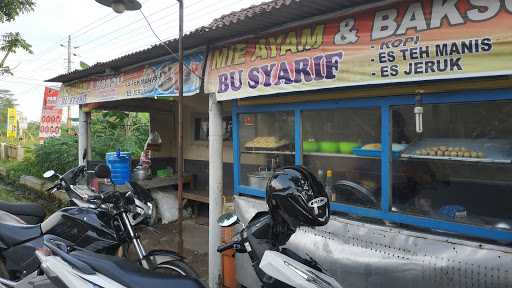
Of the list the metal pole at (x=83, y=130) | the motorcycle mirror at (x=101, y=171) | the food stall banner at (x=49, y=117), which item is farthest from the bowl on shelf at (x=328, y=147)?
the food stall banner at (x=49, y=117)

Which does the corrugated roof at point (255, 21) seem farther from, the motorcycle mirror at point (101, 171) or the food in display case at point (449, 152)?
the motorcycle mirror at point (101, 171)

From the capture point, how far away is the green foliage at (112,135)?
1153cm

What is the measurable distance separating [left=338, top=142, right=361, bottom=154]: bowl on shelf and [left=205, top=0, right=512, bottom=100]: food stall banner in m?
0.79

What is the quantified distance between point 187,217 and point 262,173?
156 inches

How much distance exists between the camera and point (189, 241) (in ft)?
22.2

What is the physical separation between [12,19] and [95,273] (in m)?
9.58

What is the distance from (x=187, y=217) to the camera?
8.27m

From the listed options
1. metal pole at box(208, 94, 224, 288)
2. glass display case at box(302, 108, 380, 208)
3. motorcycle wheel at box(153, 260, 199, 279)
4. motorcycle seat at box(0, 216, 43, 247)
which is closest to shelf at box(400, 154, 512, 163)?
glass display case at box(302, 108, 380, 208)

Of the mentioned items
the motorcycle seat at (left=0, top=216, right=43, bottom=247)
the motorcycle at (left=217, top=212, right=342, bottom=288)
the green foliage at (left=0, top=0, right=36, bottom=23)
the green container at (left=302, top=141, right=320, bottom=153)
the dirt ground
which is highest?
the green foliage at (left=0, top=0, right=36, bottom=23)

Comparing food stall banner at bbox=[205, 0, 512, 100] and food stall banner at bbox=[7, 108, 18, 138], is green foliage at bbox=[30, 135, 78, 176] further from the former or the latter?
food stall banner at bbox=[7, 108, 18, 138]

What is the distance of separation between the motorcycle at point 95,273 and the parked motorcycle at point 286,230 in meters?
0.41

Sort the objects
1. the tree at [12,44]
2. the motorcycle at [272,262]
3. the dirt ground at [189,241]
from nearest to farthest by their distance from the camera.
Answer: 1. the motorcycle at [272,262]
2. the dirt ground at [189,241]
3. the tree at [12,44]

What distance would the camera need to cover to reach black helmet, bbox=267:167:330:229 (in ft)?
7.02

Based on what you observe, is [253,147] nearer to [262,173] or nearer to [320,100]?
[262,173]
